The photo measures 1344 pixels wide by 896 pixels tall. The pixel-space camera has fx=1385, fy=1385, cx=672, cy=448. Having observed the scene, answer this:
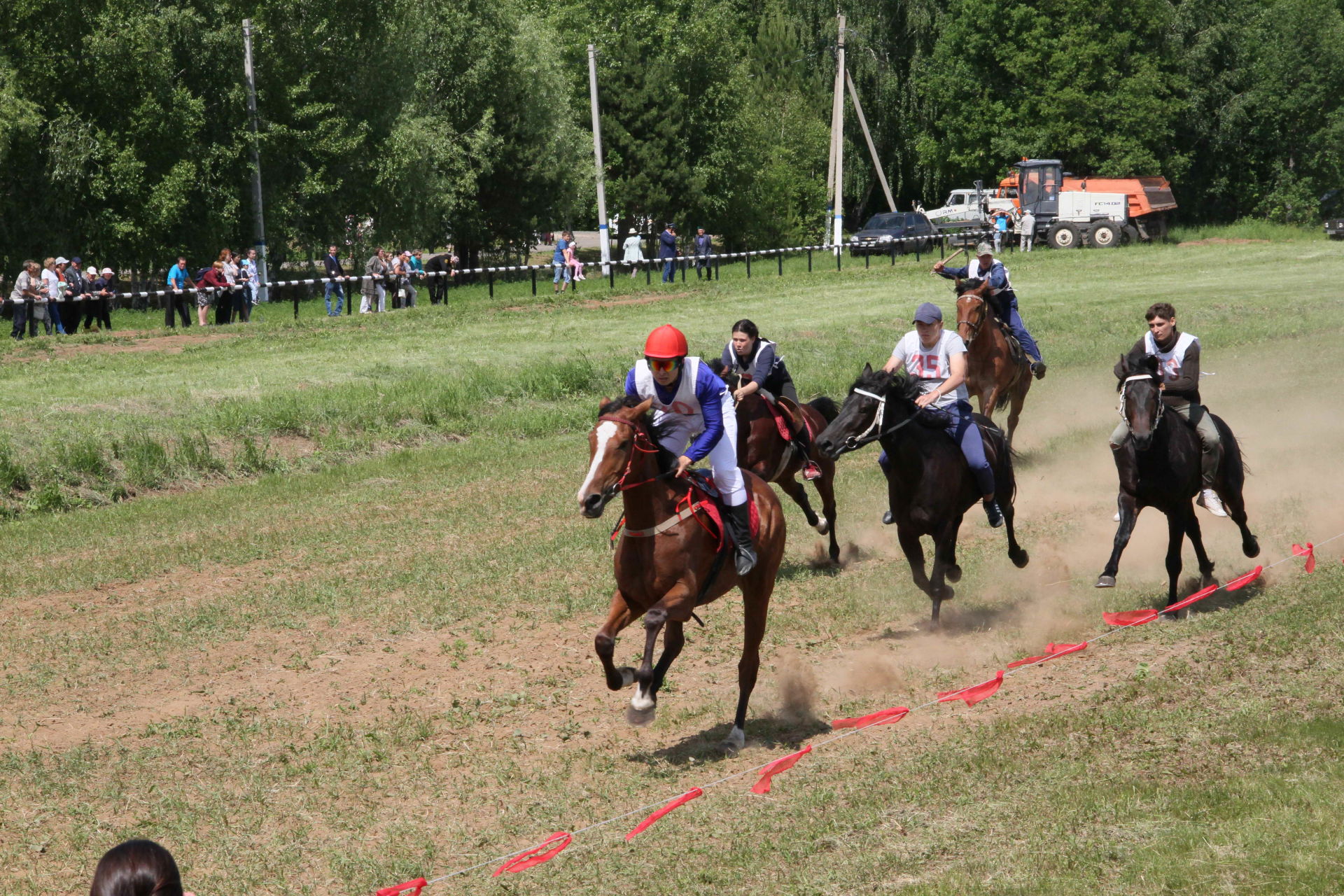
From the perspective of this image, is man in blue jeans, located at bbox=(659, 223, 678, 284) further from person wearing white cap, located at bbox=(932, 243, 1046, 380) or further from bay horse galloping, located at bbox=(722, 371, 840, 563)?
bay horse galloping, located at bbox=(722, 371, 840, 563)

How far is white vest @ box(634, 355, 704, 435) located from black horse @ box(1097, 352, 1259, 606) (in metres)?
4.43

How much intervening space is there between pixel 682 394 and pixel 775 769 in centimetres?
252

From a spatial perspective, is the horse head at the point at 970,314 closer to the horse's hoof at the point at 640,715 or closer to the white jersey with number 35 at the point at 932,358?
the white jersey with number 35 at the point at 932,358

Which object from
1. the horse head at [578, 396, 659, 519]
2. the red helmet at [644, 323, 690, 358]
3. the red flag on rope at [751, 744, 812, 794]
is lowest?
the red flag on rope at [751, 744, 812, 794]

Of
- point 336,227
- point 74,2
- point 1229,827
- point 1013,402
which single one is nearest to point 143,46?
point 74,2

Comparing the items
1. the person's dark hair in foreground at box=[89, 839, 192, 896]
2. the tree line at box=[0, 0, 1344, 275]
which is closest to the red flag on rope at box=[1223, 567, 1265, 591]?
the person's dark hair in foreground at box=[89, 839, 192, 896]

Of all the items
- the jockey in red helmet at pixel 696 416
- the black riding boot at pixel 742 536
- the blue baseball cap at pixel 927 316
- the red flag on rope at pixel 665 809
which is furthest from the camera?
the blue baseball cap at pixel 927 316

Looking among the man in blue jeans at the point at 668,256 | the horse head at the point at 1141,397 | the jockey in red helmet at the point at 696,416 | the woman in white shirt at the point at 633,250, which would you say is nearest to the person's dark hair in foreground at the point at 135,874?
the jockey in red helmet at the point at 696,416

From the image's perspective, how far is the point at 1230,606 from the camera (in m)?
12.1

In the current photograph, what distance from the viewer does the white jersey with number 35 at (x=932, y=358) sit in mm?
12219

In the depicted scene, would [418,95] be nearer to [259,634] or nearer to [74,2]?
[74,2]

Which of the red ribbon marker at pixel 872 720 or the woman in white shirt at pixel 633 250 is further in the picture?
the woman in white shirt at pixel 633 250

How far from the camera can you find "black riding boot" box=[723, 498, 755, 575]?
30.6 feet

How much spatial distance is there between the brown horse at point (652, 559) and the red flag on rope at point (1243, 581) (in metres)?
5.15
